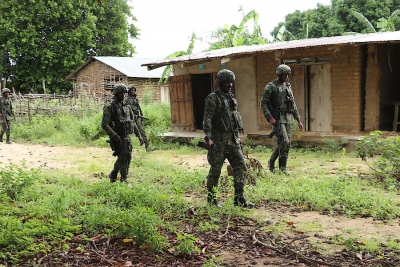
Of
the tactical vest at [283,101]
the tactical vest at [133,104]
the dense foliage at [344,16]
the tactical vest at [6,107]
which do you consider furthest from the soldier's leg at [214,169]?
the dense foliage at [344,16]

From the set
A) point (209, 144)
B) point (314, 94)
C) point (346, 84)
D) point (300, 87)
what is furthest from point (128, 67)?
point (209, 144)

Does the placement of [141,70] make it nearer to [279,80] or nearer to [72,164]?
[72,164]

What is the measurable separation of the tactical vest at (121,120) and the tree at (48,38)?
2191 centimetres

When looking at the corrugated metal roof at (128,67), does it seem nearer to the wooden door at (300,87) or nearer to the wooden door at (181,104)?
the wooden door at (181,104)

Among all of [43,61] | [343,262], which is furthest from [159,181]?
[43,61]

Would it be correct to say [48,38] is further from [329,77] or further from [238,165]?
[238,165]

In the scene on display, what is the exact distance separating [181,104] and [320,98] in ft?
14.8

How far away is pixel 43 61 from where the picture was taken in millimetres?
28078

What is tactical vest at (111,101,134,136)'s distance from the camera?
683 centimetres

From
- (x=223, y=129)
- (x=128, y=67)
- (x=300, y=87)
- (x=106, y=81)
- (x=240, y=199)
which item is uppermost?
(x=128, y=67)

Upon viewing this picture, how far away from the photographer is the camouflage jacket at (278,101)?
24.6 feet

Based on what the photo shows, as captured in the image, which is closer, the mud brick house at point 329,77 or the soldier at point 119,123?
the soldier at point 119,123

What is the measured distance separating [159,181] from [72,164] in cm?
311

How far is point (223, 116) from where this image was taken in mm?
5559
